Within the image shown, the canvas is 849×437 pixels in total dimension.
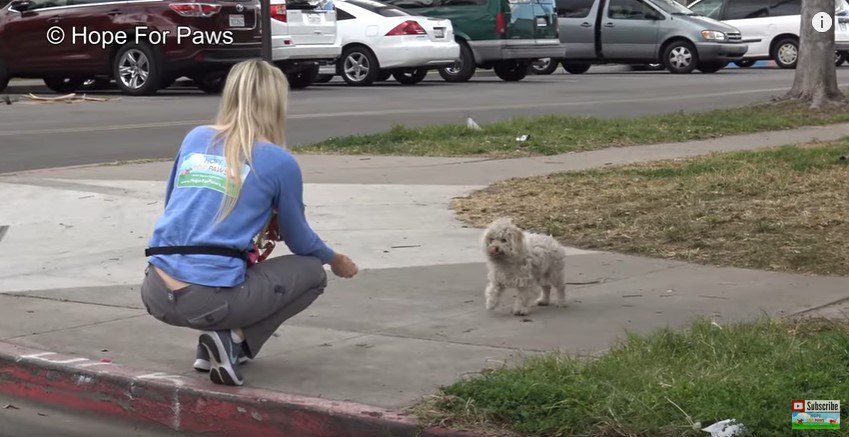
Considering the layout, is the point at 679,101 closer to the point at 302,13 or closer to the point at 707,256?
the point at 302,13

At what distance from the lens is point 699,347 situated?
5.89 meters

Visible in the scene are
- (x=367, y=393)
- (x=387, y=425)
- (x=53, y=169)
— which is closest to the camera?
(x=387, y=425)

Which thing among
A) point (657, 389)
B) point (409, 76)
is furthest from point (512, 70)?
point (657, 389)

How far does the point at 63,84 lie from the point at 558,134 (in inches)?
447

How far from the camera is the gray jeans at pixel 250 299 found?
5.68 m

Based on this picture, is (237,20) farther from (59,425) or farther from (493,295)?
(59,425)

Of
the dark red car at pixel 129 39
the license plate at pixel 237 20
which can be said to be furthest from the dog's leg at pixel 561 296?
the license plate at pixel 237 20

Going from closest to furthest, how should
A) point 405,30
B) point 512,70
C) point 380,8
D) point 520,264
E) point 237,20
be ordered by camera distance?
point 520,264, point 237,20, point 405,30, point 380,8, point 512,70

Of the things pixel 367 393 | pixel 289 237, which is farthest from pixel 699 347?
pixel 289 237

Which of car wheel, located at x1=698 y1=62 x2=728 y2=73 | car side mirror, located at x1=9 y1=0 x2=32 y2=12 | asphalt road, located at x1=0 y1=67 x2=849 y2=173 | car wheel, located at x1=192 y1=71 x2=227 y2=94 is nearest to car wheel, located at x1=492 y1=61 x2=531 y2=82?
→ asphalt road, located at x1=0 y1=67 x2=849 y2=173

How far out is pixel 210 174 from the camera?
5.68 m

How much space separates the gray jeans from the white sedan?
1798cm

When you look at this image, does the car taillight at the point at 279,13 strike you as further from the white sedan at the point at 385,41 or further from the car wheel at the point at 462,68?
the car wheel at the point at 462,68

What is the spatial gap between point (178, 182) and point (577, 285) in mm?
2964
